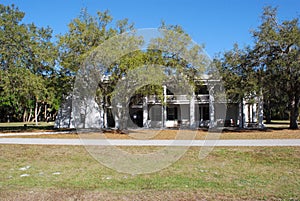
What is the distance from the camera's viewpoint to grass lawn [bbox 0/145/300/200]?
5.58 metres

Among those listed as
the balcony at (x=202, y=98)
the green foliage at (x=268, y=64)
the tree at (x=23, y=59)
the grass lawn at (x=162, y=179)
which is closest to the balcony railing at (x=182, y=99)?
the balcony at (x=202, y=98)

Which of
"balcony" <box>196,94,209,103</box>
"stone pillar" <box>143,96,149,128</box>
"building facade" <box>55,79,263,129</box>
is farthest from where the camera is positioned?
"balcony" <box>196,94,209,103</box>

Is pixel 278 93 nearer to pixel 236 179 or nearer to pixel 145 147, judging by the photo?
pixel 145 147

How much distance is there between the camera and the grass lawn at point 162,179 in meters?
5.58

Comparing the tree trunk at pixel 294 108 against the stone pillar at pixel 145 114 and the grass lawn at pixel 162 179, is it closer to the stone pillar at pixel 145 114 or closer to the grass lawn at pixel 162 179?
the stone pillar at pixel 145 114

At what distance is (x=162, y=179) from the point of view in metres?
6.84

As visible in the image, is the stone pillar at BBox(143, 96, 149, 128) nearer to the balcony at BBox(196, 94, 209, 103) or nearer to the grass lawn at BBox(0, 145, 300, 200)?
the balcony at BBox(196, 94, 209, 103)

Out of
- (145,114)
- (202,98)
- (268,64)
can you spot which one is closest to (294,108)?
(268,64)

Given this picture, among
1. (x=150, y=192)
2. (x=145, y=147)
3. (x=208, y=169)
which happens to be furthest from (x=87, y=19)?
(x=150, y=192)

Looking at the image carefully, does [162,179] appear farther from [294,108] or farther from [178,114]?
[178,114]

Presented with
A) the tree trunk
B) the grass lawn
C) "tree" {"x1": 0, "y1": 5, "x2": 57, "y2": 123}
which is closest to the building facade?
the tree trunk

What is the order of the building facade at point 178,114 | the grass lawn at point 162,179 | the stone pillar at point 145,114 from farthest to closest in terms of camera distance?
the stone pillar at point 145,114 < the building facade at point 178,114 < the grass lawn at point 162,179

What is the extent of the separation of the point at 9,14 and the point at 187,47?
13604 millimetres

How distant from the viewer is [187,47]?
1753 centimetres
